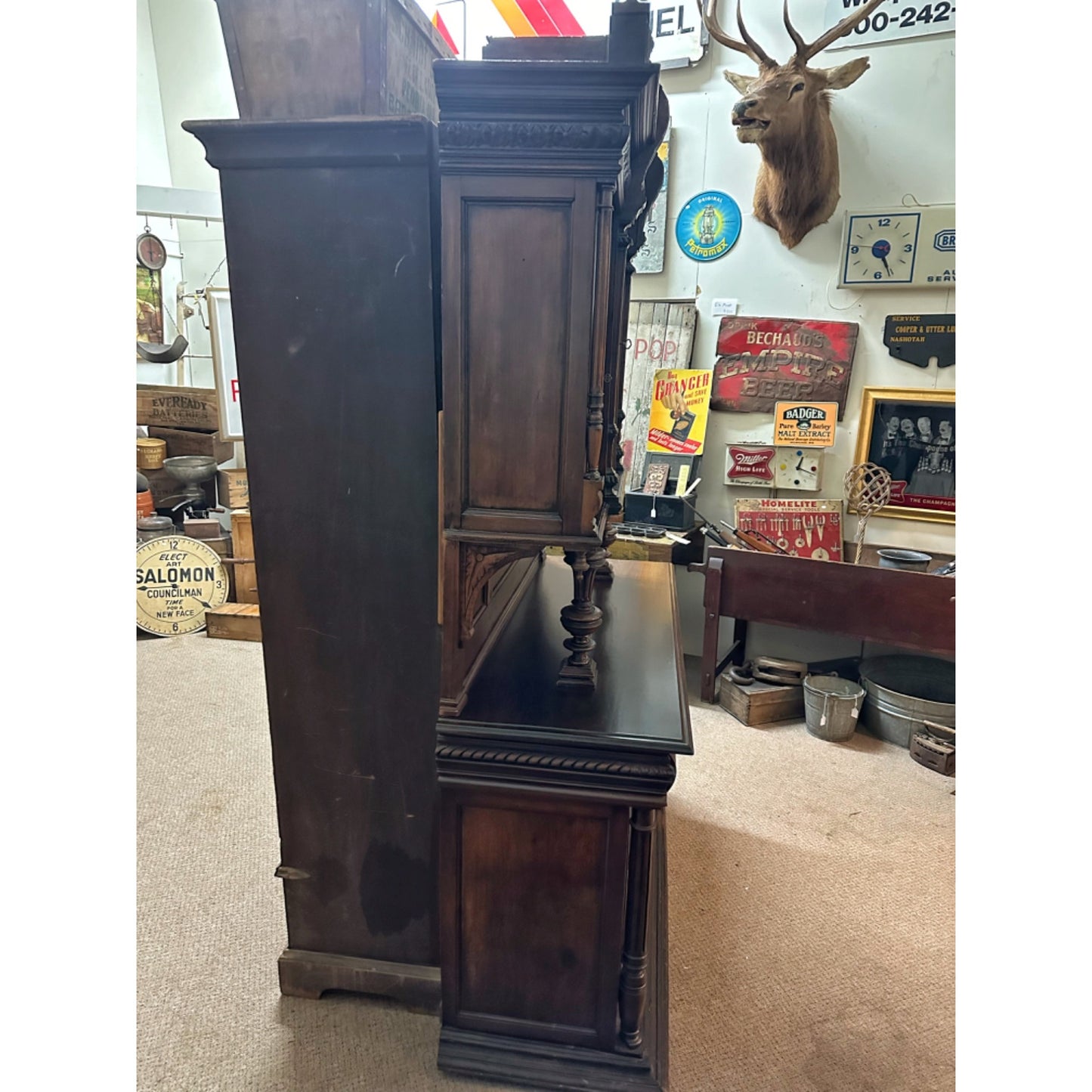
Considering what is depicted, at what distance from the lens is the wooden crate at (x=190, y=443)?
4574mm

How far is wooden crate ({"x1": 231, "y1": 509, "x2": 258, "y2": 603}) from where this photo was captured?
4.06 meters

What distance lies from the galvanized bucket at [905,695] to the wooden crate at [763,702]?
287 millimetres

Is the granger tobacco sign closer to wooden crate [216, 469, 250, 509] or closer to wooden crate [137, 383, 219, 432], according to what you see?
wooden crate [216, 469, 250, 509]

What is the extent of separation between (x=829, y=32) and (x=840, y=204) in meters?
0.63

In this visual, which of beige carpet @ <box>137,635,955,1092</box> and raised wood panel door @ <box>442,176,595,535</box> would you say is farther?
beige carpet @ <box>137,635,955,1092</box>

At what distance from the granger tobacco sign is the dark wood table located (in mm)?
2215

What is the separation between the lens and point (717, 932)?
1941 millimetres

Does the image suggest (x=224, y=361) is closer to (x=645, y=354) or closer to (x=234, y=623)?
(x=234, y=623)

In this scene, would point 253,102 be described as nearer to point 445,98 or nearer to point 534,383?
point 445,98

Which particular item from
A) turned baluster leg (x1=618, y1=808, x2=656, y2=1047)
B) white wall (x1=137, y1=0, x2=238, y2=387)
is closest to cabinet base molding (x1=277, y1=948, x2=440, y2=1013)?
turned baluster leg (x1=618, y1=808, x2=656, y2=1047)

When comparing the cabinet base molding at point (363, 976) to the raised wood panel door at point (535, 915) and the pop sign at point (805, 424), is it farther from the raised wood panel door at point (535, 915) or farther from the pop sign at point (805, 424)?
the pop sign at point (805, 424)

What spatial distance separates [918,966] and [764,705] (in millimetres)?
1367

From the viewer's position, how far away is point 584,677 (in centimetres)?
146

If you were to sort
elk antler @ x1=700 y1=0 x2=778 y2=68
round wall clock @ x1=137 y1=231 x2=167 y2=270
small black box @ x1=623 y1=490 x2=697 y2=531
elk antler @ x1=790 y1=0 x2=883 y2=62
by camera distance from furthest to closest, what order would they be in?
round wall clock @ x1=137 y1=231 x2=167 y2=270 < small black box @ x1=623 y1=490 x2=697 y2=531 < elk antler @ x1=700 y1=0 x2=778 y2=68 < elk antler @ x1=790 y1=0 x2=883 y2=62
